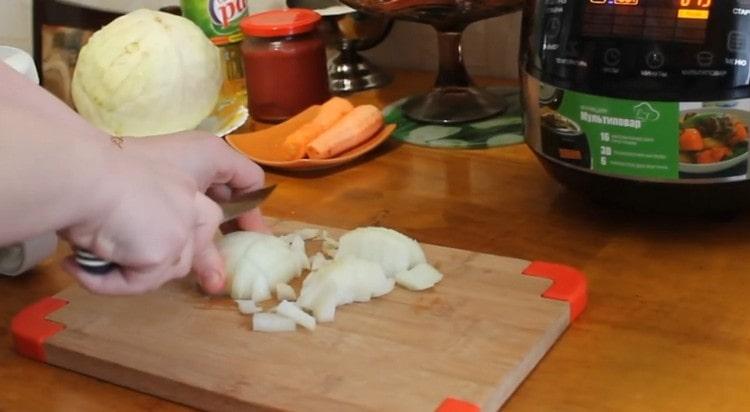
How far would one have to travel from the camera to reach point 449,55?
1078mm

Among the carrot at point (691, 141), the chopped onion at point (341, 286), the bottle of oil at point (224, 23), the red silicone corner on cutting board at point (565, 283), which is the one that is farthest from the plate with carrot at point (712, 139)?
the bottle of oil at point (224, 23)

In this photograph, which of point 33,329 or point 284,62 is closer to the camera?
point 33,329

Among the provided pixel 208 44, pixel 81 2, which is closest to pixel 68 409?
pixel 208 44

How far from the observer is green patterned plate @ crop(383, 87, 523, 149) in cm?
100

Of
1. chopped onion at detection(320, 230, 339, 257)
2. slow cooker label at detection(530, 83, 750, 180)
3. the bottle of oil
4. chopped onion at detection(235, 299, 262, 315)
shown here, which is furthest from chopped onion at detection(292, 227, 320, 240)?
the bottle of oil

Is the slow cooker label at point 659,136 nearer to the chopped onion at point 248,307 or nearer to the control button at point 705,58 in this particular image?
the control button at point 705,58

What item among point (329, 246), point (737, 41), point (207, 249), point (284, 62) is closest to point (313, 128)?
point (284, 62)

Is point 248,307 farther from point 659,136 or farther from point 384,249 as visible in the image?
point 659,136

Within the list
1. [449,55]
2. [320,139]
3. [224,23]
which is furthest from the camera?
[224,23]

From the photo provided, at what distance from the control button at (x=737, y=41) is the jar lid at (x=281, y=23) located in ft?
1.71

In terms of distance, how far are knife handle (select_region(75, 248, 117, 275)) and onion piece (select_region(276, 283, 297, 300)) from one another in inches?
5.8

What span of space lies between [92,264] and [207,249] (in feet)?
0.33

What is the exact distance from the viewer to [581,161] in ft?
2.48

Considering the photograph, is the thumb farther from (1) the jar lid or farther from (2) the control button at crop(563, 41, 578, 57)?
(1) the jar lid
